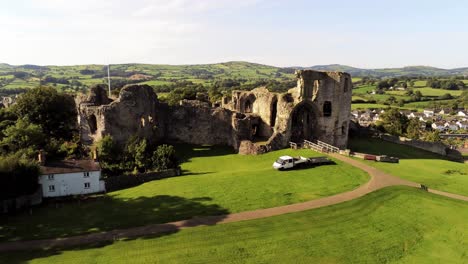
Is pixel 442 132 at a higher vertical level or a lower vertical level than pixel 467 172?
lower

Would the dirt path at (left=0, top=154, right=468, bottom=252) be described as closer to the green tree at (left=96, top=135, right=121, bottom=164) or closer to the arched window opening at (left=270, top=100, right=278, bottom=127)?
the green tree at (left=96, top=135, right=121, bottom=164)

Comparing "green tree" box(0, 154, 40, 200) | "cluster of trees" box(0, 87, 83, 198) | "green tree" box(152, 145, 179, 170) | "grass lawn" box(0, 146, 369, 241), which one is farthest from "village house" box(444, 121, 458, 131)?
"green tree" box(0, 154, 40, 200)

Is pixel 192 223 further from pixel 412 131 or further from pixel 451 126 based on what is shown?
pixel 451 126

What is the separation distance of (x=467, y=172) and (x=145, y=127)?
39.7m

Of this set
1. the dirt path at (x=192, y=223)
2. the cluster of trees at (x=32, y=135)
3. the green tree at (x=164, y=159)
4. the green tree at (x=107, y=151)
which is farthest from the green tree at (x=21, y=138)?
the dirt path at (x=192, y=223)

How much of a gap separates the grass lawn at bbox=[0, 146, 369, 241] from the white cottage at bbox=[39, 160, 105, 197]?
2371mm

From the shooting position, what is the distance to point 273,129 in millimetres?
51750

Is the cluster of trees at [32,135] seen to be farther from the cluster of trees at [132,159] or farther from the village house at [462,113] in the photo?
the village house at [462,113]

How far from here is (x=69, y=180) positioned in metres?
33.8

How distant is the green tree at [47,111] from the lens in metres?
51.7

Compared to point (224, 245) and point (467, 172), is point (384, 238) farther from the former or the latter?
point (467, 172)

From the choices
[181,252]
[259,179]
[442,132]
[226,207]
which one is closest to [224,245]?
[181,252]

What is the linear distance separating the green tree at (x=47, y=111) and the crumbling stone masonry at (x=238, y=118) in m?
3.95

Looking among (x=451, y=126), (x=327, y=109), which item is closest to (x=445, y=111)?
(x=451, y=126)
